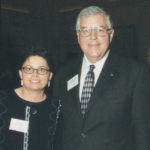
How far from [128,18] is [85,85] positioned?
541 centimetres

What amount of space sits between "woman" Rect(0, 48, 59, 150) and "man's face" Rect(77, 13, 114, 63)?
0.30 m

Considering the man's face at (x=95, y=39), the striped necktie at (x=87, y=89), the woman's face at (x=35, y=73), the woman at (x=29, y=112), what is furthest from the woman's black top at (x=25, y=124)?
the man's face at (x=95, y=39)

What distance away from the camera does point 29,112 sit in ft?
6.82

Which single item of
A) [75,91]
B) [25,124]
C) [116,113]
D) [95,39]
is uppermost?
[95,39]

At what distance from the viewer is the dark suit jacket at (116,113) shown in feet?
6.56

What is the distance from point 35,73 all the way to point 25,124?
36 cm

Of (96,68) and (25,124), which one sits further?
(96,68)

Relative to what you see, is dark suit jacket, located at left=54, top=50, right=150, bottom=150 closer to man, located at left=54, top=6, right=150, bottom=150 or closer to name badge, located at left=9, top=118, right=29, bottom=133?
man, located at left=54, top=6, right=150, bottom=150

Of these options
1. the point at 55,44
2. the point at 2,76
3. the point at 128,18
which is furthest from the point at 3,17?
the point at 128,18

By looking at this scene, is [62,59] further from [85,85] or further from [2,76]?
[85,85]

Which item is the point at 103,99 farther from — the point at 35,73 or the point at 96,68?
the point at 35,73

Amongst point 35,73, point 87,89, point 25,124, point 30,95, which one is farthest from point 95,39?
point 25,124

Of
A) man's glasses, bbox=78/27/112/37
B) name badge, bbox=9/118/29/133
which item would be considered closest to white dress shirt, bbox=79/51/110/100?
man's glasses, bbox=78/27/112/37

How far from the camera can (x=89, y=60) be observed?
2191 millimetres
